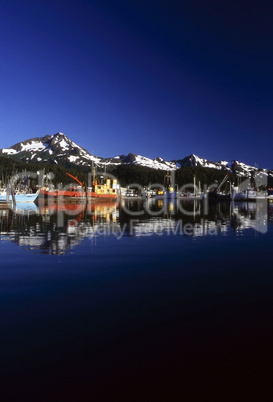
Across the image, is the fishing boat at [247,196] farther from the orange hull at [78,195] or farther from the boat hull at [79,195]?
the boat hull at [79,195]

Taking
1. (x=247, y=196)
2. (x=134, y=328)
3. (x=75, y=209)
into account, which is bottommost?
(x=134, y=328)

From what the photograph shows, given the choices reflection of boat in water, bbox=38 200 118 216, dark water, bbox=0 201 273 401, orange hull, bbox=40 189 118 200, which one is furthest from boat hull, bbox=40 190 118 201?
dark water, bbox=0 201 273 401

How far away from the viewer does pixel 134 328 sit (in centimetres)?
859

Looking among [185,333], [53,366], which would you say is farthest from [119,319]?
[53,366]

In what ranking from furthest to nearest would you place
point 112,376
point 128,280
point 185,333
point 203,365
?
point 128,280
point 185,333
point 203,365
point 112,376

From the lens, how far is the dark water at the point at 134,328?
6145 mm

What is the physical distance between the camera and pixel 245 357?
711cm

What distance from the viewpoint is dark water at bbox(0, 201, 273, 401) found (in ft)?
20.2

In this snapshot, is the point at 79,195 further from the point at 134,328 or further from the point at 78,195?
the point at 134,328

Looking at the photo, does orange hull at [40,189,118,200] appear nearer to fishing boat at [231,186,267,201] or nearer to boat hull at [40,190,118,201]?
boat hull at [40,190,118,201]

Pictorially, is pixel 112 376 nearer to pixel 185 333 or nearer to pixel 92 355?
pixel 92 355

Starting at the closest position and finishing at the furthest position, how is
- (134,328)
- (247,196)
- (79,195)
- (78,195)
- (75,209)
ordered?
(134,328), (75,209), (79,195), (78,195), (247,196)

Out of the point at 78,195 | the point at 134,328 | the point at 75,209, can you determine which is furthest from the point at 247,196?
the point at 134,328

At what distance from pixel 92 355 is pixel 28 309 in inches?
145
